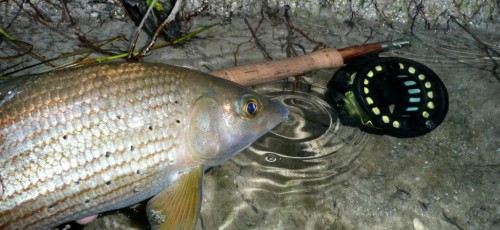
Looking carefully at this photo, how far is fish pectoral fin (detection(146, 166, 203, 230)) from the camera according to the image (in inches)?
104

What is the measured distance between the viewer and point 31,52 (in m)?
3.74

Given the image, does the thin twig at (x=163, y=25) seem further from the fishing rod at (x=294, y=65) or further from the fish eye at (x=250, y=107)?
the fish eye at (x=250, y=107)

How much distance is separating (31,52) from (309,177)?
2568 mm

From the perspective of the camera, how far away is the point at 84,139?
2.37m

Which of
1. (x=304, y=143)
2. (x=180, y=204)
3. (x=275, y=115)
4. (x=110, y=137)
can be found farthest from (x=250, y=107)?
(x=304, y=143)

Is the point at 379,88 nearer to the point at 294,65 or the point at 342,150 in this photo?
the point at 342,150

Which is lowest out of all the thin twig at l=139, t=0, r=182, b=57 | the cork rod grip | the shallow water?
the shallow water

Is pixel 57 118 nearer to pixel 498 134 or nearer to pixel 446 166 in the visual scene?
pixel 446 166

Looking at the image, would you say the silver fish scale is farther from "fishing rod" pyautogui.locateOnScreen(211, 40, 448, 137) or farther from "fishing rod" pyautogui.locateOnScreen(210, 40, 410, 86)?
"fishing rod" pyautogui.locateOnScreen(211, 40, 448, 137)

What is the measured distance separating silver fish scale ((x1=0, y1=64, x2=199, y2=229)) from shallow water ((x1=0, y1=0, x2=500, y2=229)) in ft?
2.16

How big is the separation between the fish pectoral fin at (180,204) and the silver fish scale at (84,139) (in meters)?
0.15

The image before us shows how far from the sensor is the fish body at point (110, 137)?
7.64 feet

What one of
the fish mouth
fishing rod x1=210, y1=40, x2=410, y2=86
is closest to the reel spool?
fishing rod x1=210, y1=40, x2=410, y2=86

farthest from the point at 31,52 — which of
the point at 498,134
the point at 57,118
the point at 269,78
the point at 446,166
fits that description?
the point at 498,134
